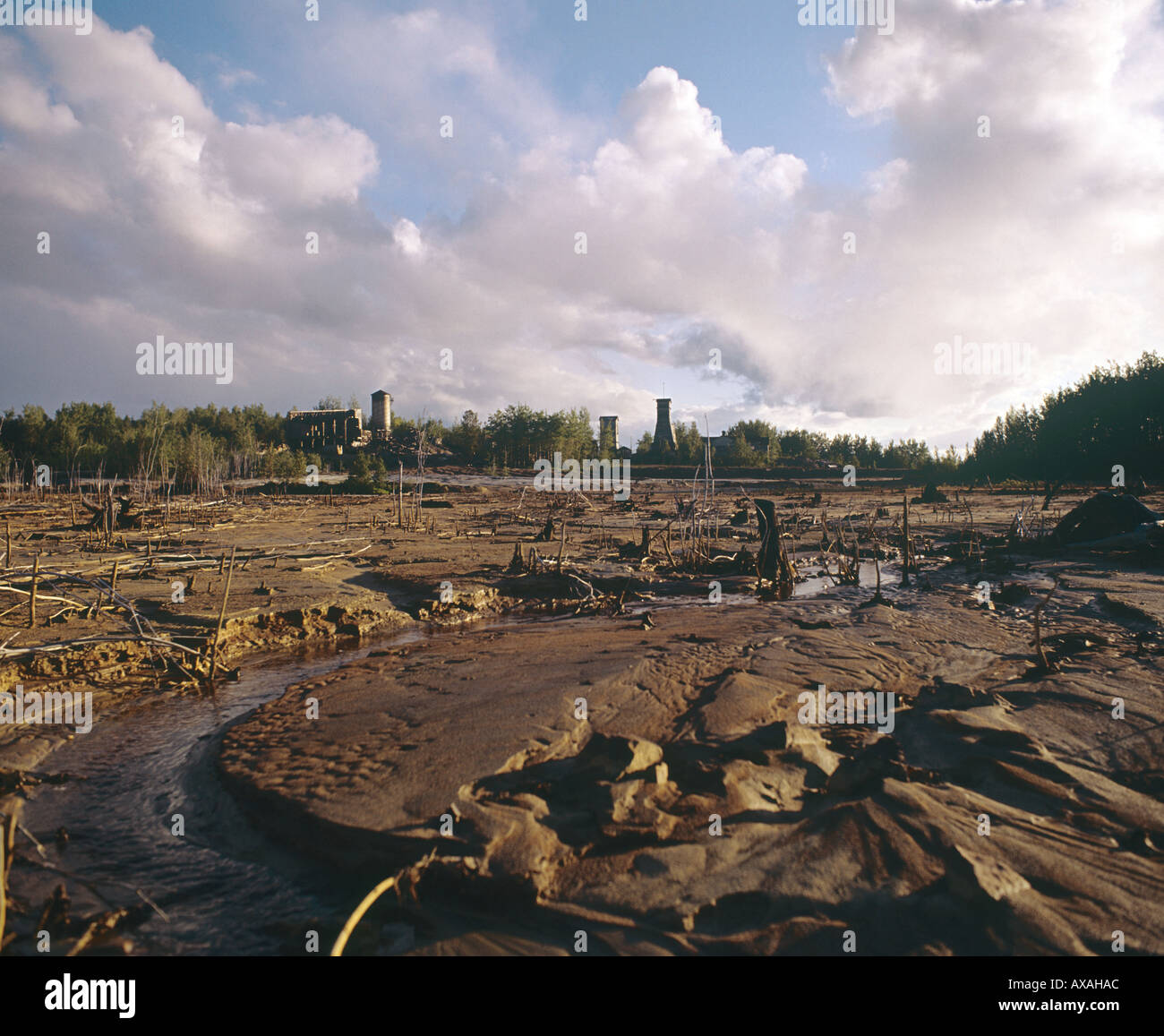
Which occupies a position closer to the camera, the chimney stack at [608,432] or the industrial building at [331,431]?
the industrial building at [331,431]

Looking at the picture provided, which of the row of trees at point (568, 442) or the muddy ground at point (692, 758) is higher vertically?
the row of trees at point (568, 442)

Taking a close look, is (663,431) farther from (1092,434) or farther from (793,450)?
(1092,434)

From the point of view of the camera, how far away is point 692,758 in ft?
12.3

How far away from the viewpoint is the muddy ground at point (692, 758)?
264 cm

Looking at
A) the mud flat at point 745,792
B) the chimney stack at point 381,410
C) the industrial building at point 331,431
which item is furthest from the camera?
the chimney stack at point 381,410

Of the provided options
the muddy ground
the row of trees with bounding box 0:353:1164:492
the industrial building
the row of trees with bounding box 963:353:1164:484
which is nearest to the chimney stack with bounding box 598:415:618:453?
the row of trees with bounding box 0:353:1164:492

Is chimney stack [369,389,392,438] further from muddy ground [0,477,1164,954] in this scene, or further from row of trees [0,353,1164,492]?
muddy ground [0,477,1164,954]

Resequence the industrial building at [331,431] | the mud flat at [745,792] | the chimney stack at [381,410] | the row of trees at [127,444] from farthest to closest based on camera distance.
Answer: the chimney stack at [381,410] → the industrial building at [331,431] → the row of trees at [127,444] → the mud flat at [745,792]

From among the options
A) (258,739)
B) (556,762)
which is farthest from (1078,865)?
(258,739)

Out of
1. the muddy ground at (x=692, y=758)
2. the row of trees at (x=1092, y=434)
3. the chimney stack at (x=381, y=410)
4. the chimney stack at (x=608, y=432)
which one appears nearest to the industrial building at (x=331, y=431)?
the chimney stack at (x=381, y=410)

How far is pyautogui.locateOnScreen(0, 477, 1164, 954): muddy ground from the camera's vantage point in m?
2.64

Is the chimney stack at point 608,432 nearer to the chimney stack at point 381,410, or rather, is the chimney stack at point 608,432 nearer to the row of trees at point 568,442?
the row of trees at point 568,442

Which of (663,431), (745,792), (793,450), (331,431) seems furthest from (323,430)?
(745,792)
